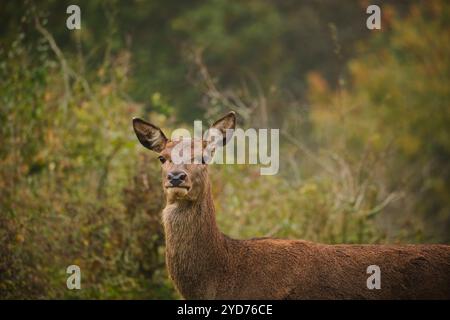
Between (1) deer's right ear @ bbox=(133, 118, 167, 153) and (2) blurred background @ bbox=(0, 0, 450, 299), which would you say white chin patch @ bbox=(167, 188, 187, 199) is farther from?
(2) blurred background @ bbox=(0, 0, 450, 299)

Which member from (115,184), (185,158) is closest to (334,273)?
(185,158)

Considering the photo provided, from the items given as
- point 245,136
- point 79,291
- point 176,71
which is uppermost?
point 176,71

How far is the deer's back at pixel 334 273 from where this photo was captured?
6957mm

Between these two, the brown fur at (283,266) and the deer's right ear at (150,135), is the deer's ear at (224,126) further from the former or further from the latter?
the brown fur at (283,266)

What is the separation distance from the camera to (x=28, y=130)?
11.1 meters

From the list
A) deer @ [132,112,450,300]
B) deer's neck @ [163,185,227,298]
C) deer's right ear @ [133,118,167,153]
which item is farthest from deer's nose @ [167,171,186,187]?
deer's right ear @ [133,118,167,153]

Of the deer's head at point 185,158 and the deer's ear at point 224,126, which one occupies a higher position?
the deer's ear at point 224,126

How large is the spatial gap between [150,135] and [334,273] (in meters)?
2.23

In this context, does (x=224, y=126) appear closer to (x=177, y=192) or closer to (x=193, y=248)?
(x=177, y=192)

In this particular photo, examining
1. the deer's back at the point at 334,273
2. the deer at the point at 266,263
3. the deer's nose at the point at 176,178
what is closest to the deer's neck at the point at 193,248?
the deer at the point at 266,263

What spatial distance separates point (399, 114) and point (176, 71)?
632cm

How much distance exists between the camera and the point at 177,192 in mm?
6969

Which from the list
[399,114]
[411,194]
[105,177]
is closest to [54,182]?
[105,177]

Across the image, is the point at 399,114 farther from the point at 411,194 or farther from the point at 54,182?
the point at 54,182
